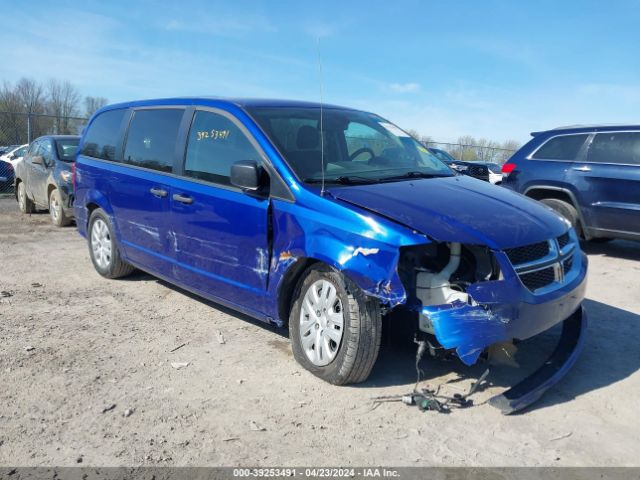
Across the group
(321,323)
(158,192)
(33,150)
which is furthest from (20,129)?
(321,323)

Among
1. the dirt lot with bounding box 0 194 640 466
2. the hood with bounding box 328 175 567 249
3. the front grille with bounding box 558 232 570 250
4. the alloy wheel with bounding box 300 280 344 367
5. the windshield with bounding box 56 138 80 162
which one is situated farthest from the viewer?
the windshield with bounding box 56 138 80 162

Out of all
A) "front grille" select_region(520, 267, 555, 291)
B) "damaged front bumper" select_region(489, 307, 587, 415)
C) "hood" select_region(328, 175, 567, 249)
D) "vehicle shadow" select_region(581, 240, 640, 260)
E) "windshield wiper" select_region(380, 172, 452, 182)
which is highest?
"windshield wiper" select_region(380, 172, 452, 182)

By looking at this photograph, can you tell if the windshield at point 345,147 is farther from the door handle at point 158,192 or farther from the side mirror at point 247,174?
the door handle at point 158,192

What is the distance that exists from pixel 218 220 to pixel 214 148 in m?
0.64

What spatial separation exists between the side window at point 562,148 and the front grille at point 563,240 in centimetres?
453

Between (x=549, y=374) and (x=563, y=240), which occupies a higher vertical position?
(x=563, y=240)

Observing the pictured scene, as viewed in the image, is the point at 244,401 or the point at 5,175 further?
the point at 5,175

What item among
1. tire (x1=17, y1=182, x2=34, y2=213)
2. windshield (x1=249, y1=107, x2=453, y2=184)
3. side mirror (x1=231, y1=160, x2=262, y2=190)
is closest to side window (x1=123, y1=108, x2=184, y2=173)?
windshield (x1=249, y1=107, x2=453, y2=184)

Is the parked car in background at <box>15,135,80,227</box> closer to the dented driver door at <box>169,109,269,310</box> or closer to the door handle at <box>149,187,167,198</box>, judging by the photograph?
the door handle at <box>149,187,167,198</box>

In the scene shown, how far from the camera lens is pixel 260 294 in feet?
13.1

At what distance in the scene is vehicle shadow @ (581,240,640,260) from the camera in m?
7.92

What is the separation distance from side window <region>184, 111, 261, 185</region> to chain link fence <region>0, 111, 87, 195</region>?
1218 centimetres

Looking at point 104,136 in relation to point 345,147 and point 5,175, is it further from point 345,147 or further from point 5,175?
point 5,175

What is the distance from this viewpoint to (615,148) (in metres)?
7.50
